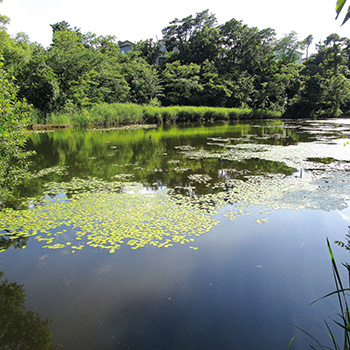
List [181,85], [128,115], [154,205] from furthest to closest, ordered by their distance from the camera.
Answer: [181,85], [128,115], [154,205]

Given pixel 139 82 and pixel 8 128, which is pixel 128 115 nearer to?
pixel 139 82

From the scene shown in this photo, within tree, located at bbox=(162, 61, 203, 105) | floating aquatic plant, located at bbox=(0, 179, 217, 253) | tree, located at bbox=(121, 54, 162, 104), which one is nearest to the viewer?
floating aquatic plant, located at bbox=(0, 179, 217, 253)

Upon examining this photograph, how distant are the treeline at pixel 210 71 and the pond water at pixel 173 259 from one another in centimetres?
1923

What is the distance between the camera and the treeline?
25047mm

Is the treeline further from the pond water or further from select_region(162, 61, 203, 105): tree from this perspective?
the pond water

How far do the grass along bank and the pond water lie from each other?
14212 millimetres

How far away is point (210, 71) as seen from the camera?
33.7 metres

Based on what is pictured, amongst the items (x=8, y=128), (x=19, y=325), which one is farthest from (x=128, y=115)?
(x=19, y=325)

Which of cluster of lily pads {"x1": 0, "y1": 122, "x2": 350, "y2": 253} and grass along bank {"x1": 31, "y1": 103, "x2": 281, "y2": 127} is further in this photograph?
grass along bank {"x1": 31, "y1": 103, "x2": 281, "y2": 127}

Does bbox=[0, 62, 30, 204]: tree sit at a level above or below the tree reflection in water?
above

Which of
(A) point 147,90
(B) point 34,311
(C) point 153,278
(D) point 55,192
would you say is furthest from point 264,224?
(A) point 147,90

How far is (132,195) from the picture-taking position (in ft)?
16.5

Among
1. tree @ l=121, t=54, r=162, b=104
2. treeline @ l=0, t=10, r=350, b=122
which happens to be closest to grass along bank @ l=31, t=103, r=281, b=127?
treeline @ l=0, t=10, r=350, b=122

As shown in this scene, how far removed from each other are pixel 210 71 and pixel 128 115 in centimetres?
1690
